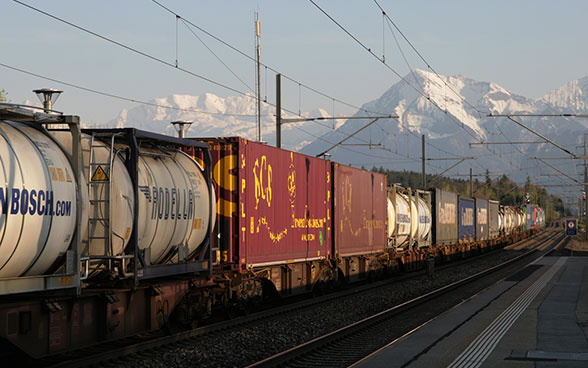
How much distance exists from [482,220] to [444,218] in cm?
1636

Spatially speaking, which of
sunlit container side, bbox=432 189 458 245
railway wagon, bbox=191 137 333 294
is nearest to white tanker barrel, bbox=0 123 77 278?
railway wagon, bbox=191 137 333 294

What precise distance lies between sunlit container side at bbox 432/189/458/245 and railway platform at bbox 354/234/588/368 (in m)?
14.3

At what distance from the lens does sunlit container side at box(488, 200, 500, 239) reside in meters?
60.2

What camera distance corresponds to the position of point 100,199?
37.8 feet

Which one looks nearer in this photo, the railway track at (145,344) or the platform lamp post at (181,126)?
the railway track at (145,344)

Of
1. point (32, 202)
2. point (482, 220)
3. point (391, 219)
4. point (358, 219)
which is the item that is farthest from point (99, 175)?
point (482, 220)

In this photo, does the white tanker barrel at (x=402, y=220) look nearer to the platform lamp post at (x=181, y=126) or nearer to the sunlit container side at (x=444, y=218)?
the sunlit container side at (x=444, y=218)

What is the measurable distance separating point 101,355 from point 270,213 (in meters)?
7.74

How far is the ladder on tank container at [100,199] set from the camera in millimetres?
11477

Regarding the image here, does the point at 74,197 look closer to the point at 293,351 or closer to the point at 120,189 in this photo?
the point at 120,189

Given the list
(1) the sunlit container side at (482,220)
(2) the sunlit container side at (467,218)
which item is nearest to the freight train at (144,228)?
(2) the sunlit container side at (467,218)

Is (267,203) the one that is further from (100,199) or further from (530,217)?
(530,217)

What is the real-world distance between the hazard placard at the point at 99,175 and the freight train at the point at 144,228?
0.05ft

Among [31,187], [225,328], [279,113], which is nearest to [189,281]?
[225,328]
